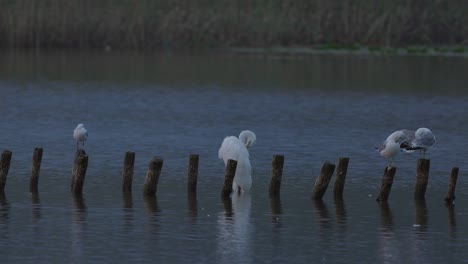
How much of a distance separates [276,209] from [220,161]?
5384mm

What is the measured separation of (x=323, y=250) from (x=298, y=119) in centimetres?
1925

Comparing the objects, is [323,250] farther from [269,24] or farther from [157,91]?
[269,24]

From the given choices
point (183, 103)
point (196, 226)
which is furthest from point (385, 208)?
point (183, 103)

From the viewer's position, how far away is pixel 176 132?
3272 cm

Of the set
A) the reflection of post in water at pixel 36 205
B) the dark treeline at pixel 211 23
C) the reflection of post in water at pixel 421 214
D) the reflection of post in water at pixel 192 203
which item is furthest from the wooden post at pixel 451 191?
the dark treeline at pixel 211 23

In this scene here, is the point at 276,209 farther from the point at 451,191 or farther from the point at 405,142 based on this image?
the point at 405,142

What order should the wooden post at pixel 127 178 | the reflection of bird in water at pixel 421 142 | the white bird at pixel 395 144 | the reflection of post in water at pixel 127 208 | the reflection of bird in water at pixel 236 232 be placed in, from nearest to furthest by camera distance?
the reflection of bird in water at pixel 236 232 → the reflection of post in water at pixel 127 208 → the wooden post at pixel 127 178 → the white bird at pixel 395 144 → the reflection of bird in water at pixel 421 142

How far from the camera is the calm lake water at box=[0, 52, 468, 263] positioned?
18.2 m

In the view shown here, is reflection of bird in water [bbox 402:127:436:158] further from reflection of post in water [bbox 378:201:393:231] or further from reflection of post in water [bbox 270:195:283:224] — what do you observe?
reflection of post in water [bbox 270:195:283:224]

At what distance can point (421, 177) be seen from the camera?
71.3 ft

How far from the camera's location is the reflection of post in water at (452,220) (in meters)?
19.3

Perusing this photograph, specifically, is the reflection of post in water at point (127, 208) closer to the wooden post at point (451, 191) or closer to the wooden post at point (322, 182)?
the wooden post at point (322, 182)

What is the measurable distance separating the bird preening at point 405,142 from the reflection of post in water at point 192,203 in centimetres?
320

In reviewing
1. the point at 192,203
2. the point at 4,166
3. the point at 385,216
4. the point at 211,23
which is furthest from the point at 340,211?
the point at 211,23
